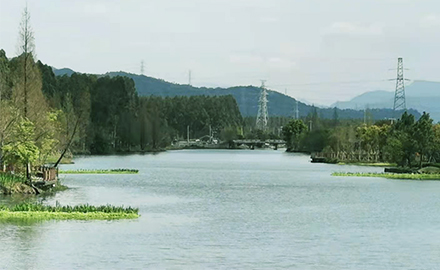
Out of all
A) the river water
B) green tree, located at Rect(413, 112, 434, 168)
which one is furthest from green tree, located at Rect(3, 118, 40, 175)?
green tree, located at Rect(413, 112, 434, 168)

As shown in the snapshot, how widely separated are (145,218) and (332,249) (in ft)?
35.0

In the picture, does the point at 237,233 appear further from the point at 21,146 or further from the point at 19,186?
the point at 21,146

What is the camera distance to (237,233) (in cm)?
3294

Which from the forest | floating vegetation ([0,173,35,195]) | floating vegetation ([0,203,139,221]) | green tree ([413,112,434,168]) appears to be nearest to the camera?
floating vegetation ([0,203,139,221])

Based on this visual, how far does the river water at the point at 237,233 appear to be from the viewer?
1023 inches

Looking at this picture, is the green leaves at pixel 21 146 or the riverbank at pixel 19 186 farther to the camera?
the green leaves at pixel 21 146

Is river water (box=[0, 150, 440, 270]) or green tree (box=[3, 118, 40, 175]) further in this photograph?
green tree (box=[3, 118, 40, 175])

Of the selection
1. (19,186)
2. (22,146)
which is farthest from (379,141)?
(19,186)

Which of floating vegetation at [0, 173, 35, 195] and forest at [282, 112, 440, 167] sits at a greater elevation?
forest at [282, 112, 440, 167]

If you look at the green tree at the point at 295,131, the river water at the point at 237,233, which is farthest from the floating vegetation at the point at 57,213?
the green tree at the point at 295,131

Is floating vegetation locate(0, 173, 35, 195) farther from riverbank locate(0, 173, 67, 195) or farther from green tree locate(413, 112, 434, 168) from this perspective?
green tree locate(413, 112, 434, 168)

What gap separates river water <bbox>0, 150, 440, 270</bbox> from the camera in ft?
85.3

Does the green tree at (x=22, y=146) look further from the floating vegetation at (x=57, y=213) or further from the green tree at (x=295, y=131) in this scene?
the green tree at (x=295, y=131)

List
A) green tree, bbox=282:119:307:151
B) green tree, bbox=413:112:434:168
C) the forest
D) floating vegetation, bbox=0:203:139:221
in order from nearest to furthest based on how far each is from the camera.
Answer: floating vegetation, bbox=0:203:139:221, green tree, bbox=413:112:434:168, the forest, green tree, bbox=282:119:307:151
